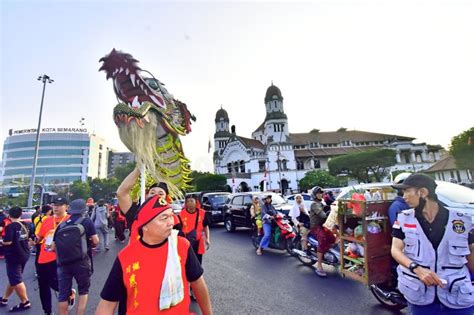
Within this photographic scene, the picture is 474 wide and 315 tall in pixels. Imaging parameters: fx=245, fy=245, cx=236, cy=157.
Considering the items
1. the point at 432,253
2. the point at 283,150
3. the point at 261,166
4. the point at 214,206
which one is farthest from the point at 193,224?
the point at 283,150

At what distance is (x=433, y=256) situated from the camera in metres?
1.96

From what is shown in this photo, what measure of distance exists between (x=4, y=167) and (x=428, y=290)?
93.8m

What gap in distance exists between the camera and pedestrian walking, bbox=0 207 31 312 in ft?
13.8

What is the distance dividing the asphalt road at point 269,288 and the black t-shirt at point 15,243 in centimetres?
93

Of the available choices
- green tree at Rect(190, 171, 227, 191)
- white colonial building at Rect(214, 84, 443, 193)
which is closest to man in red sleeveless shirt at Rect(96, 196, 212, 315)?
green tree at Rect(190, 171, 227, 191)

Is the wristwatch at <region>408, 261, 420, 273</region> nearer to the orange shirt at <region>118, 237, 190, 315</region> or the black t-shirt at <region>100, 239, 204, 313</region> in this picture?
the orange shirt at <region>118, 237, 190, 315</region>

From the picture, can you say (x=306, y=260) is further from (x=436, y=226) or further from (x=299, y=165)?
(x=299, y=165)

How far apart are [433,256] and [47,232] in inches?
195

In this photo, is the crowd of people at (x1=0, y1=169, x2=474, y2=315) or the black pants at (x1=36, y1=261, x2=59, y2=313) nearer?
the crowd of people at (x1=0, y1=169, x2=474, y2=315)

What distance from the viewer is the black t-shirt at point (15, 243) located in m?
4.23

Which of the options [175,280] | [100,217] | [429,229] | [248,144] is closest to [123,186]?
[175,280]

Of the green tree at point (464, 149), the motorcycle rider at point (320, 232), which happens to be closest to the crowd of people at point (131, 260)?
the motorcycle rider at point (320, 232)

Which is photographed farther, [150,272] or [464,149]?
[464,149]

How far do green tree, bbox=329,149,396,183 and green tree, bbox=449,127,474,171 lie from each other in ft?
29.5
